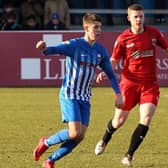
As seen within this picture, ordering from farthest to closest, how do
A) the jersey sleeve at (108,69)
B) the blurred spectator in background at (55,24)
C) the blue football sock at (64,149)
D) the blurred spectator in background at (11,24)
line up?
the blurred spectator in background at (55,24) < the blurred spectator in background at (11,24) < the jersey sleeve at (108,69) < the blue football sock at (64,149)

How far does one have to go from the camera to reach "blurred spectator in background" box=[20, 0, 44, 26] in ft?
76.0

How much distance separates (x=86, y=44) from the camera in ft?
31.8

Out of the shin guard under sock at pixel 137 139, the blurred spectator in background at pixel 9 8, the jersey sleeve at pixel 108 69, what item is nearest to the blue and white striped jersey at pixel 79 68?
the jersey sleeve at pixel 108 69

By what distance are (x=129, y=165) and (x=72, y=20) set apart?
16.1 meters

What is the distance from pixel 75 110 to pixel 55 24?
12.9 m

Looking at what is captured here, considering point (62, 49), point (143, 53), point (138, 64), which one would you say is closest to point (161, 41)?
point (143, 53)

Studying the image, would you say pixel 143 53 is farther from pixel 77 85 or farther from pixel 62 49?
pixel 62 49

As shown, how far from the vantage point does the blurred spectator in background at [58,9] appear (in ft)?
76.6

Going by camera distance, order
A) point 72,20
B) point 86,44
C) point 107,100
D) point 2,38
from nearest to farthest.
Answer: point 86,44 < point 107,100 < point 2,38 < point 72,20

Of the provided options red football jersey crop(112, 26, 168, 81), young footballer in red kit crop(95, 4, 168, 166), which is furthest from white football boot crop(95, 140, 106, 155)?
red football jersey crop(112, 26, 168, 81)

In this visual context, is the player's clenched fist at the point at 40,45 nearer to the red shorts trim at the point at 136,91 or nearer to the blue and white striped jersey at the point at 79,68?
the blue and white striped jersey at the point at 79,68

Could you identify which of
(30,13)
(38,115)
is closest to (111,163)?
(38,115)

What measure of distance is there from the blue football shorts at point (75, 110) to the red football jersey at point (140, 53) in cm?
133

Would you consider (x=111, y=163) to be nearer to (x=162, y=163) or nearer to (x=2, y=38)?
(x=162, y=163)
